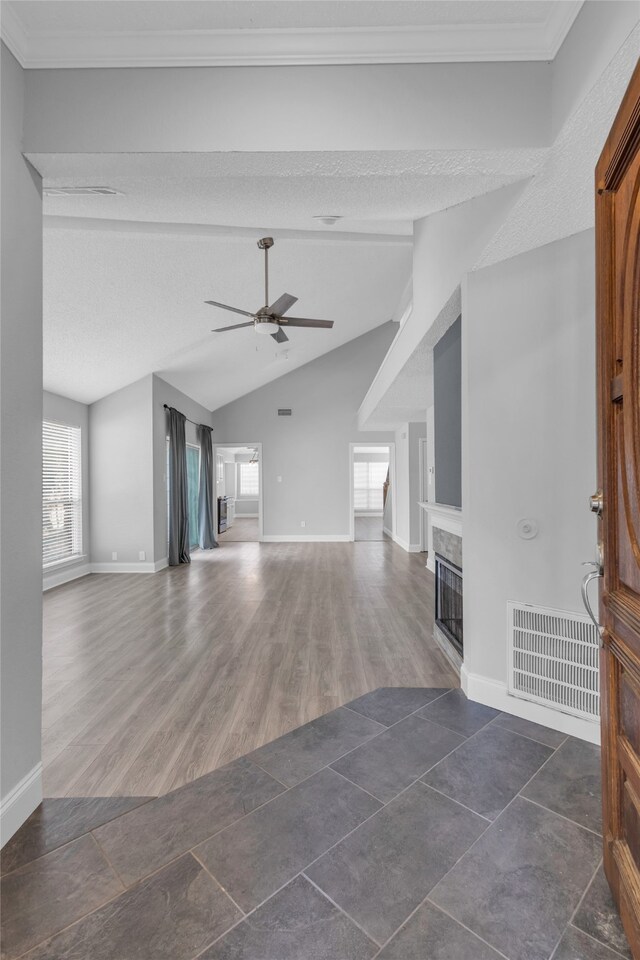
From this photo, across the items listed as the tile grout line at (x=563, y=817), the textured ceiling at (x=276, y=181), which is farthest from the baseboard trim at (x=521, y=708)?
the textured ceiling at (x=276, y=181)

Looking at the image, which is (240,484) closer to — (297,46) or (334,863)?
(297,46)

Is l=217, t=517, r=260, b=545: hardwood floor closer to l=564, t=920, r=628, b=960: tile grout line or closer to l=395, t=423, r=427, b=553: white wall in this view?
l=395, t=423, r=427, b=553: white wall

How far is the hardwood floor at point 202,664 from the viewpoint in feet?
6.45

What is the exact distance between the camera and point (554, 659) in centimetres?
213

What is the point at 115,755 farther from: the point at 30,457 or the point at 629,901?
the point at 629,901

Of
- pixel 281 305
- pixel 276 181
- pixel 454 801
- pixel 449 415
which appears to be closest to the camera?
pixel 454 801

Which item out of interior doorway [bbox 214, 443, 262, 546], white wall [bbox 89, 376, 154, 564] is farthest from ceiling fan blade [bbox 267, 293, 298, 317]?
interior doorway [bbox 214, 443, 262, 546]

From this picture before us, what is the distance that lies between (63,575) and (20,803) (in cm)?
447

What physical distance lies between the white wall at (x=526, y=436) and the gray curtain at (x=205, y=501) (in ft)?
21.3

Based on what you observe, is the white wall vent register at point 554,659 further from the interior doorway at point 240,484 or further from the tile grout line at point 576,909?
the interior doorway at point 240,484

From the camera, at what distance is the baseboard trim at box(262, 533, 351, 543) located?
896 centimetres

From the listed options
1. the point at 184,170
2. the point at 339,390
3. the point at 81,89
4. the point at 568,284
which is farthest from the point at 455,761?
the point at 339,390

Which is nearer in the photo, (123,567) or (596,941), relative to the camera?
(596,941)

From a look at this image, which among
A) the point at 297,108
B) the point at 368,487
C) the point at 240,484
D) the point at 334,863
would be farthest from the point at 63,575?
the point at 368,487
